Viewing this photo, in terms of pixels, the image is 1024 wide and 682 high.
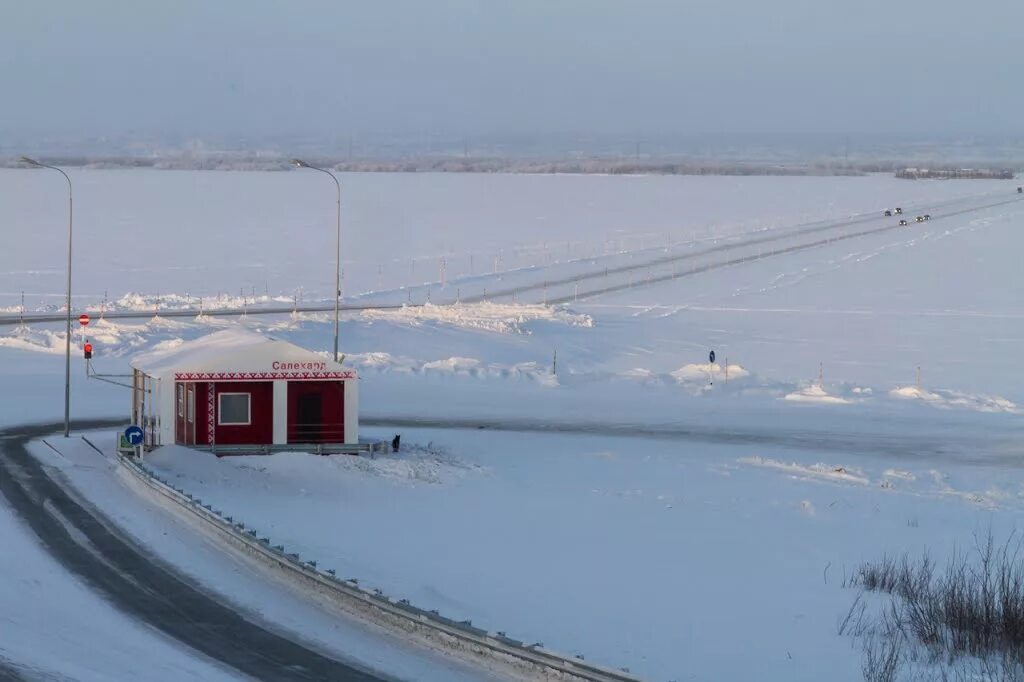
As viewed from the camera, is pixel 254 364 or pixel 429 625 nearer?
pixel 429 625

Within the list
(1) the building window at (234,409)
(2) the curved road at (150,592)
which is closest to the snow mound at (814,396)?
(1) the building window at (234,409)

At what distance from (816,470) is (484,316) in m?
22.9

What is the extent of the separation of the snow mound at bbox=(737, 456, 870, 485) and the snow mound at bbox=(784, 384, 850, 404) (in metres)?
7.26

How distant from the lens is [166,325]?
41.4 metres

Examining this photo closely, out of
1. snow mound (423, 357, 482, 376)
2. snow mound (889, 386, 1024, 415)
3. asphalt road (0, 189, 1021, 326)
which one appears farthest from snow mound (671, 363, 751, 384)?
asphalt road (0, 189, 1021, 326)

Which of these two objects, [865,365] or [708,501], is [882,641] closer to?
[708,501]

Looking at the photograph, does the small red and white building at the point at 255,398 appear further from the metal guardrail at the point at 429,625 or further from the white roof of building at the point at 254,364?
the metal guardrail at the point at 429,625

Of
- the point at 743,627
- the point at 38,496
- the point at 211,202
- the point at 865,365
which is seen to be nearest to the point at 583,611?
the point at 743,627

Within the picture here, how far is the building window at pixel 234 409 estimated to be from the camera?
25.0m

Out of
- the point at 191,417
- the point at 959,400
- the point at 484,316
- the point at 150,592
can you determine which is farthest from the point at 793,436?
the point at 484,316

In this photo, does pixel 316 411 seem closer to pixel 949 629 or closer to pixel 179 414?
pixel 179 414

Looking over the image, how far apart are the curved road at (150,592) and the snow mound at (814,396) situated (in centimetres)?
1833

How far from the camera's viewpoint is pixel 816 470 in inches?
Result: 1007

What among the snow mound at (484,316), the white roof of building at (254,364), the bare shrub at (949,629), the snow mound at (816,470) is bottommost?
the snow mound at (816,470)
